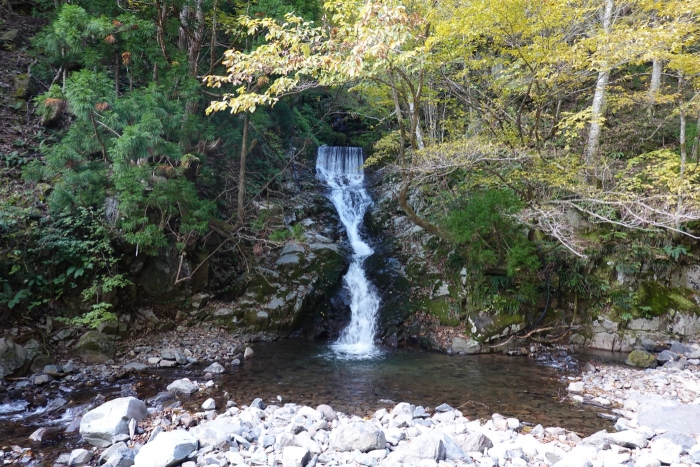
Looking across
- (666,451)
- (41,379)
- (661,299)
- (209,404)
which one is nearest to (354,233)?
(661,299)

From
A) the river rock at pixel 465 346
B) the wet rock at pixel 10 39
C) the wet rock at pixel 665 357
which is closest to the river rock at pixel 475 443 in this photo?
the river rock at pixel 465 346

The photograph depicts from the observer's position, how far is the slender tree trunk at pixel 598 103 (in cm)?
837

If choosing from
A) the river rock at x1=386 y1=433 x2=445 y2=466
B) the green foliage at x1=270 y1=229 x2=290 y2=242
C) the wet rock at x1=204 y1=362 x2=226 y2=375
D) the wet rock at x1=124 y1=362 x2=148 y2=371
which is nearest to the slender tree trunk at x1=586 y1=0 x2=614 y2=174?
the river rock at x1=386 y1=433 x2=445 y2=466

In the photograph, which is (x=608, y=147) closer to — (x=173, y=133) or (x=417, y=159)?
(x=417, y=159)

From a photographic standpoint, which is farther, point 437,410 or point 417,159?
point 417,159

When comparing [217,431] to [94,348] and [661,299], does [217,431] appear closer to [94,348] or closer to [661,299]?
[94,348]

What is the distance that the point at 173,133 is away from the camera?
357 inches

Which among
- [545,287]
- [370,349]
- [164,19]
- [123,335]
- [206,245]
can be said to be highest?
[164,19]

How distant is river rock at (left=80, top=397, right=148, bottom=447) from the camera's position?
4.84 m

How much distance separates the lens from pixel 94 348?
764 centimetres

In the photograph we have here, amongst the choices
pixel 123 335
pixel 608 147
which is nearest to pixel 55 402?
pixel 123 335

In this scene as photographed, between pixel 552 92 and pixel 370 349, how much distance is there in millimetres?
7073

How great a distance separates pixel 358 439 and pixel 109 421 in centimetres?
313

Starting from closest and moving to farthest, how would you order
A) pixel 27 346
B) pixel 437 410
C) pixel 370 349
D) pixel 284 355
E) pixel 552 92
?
pixel 437 410 < pixel 27 346 < pixel 552 92 < pixel 284 355 < pixel 370 349
